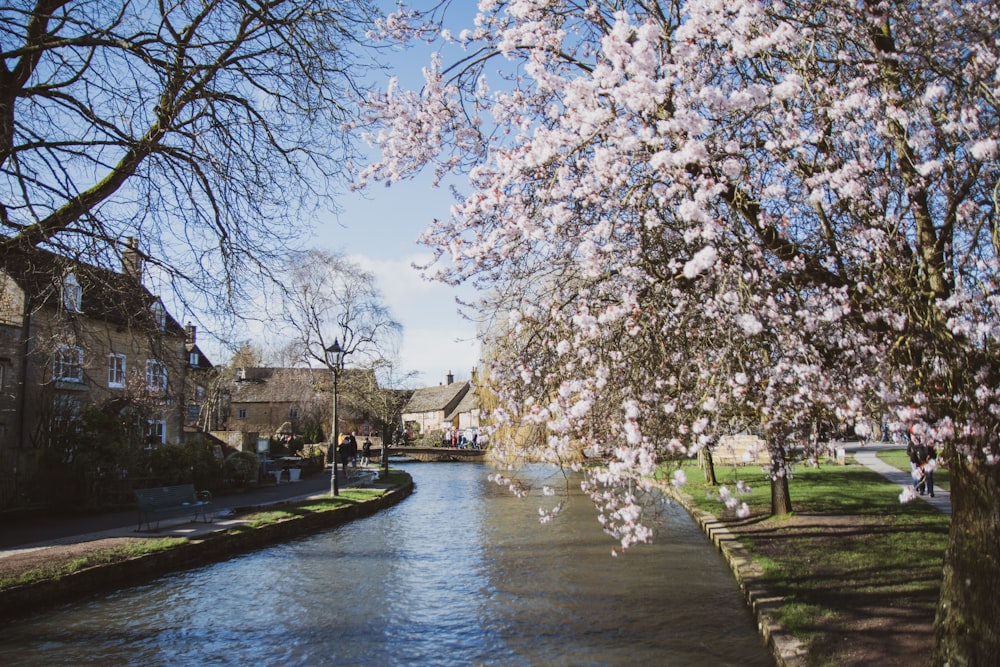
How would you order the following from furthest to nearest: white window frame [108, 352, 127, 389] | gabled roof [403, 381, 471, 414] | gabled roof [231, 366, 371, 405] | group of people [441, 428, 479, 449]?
gabled roof [403, 381, 471, 414], gabled roof [231, 366, 371, 405], group of people [441, 428, 479, 449], white window frame [108, 352, 127, 389]

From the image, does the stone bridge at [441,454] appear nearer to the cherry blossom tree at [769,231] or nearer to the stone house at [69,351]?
the stone house at [69,351]

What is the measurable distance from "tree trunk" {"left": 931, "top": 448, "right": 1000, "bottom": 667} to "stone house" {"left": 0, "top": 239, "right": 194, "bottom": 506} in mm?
8118

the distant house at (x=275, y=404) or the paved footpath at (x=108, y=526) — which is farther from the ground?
the distant house at (x=275, y=404)

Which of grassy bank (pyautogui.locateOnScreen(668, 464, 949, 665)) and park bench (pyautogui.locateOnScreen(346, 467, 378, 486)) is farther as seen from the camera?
park bench (pyautogui.locateOnScreen(346, 467, 378, 486))

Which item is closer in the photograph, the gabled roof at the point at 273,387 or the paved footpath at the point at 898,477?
the paved footpath at the point at 898,477

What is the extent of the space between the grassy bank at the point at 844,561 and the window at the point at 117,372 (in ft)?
66.5

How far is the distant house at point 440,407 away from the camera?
7775 centimetres

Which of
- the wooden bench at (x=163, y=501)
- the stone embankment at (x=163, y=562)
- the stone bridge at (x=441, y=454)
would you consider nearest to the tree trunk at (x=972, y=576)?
the stone embankment at (x=163, y=562)

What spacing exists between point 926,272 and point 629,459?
258cm

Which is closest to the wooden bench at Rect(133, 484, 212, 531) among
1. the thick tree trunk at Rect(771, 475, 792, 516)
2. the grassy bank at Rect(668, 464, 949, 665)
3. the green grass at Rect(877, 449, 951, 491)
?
the grassy bank at Rect(668, 464, 949, 665)

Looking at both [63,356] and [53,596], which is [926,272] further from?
[53,596]

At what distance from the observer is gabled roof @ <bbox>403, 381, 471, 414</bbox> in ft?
266

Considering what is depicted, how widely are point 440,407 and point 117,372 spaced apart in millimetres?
56456

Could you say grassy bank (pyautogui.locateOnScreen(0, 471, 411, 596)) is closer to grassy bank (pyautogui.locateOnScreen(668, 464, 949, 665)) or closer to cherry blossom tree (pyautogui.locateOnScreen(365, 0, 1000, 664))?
cherry blossom tree (pyautogui.locateOnScreen(365, 0, 1000, 664))
